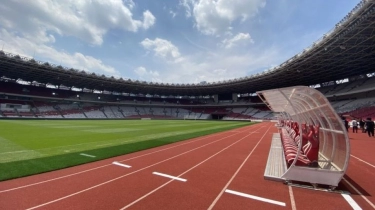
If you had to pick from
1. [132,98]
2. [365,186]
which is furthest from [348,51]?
[132,98]

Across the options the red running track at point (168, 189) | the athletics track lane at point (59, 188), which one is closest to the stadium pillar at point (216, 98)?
the red running track at point (168, 189)

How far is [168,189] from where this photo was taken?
5.63 meters

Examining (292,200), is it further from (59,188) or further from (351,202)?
(59,188)

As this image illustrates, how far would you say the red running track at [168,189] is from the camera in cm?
470

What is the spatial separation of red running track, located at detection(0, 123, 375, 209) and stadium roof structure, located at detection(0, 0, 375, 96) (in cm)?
2327

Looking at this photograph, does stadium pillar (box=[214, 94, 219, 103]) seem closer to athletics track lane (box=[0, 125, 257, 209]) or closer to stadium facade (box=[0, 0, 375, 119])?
stadium facade (box=[0, 0, 375, 119])

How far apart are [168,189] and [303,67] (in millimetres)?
42366

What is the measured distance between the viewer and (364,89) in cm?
3944

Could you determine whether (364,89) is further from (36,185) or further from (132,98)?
(132,98)

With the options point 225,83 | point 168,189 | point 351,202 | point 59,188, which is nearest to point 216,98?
point 225,83

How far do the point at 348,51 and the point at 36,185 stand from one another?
3941 centimetres

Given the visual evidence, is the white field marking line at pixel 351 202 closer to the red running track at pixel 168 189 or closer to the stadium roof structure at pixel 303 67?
the red running track at pixel 168 189

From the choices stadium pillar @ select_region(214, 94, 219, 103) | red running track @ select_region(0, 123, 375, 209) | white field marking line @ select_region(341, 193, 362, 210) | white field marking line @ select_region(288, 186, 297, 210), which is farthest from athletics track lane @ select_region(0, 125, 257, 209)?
stadium pillar @ select_region(214, 94, 219, 103)

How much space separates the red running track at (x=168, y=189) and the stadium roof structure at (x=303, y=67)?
23270mm
